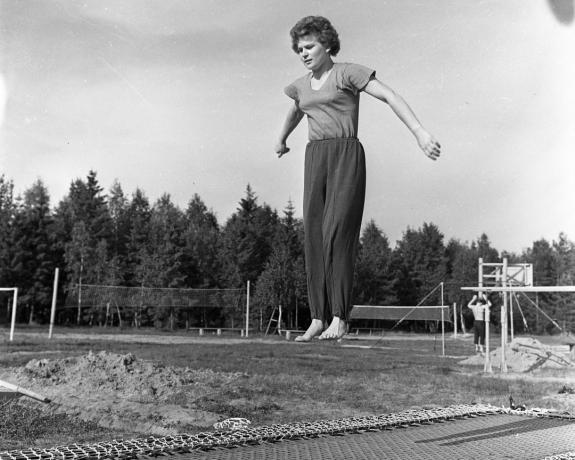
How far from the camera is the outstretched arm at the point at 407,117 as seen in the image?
9.46 ft

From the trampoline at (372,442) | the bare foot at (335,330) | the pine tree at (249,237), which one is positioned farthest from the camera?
the pine tree at (249,237)

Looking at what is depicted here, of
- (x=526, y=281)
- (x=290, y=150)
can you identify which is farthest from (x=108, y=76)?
(x=526, y=281)

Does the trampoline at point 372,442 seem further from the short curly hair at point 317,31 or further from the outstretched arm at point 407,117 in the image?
the short curly hair at point 317,31

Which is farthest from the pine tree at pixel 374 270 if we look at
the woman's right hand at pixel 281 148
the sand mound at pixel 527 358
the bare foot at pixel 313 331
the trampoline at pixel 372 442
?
the sand mound at pixel 527 358

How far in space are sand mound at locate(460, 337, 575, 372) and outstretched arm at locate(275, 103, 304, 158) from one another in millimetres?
11752

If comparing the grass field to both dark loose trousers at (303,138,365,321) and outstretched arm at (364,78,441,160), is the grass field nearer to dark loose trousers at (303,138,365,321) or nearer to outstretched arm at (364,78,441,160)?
dark loose trousers at (303,138,365,321)

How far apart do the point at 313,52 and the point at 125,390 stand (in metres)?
6.89

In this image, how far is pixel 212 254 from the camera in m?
11.7

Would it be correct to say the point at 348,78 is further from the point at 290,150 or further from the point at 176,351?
the point at 176,351

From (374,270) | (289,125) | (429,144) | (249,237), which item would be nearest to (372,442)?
(374,270)

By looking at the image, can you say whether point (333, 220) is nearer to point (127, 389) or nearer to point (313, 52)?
point (313, 52)

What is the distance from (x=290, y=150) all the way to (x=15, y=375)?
742 cm

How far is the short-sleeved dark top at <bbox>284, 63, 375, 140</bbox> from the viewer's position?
3092 millimetres

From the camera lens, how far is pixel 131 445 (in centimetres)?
425
